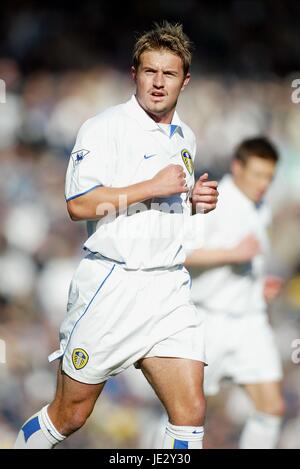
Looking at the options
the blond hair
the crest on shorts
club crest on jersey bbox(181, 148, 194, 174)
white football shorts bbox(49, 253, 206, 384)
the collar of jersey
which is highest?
the blond hair

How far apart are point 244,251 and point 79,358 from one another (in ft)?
5.90

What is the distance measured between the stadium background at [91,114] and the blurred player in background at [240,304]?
0.55m

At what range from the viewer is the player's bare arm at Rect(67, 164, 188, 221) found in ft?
10.3

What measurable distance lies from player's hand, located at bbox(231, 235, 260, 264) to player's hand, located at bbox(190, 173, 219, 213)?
1533 mm

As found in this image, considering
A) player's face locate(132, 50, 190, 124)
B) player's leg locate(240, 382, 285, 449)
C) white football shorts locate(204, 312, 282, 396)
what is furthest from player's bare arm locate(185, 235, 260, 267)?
player's face locate(132, 50, 190, 124)

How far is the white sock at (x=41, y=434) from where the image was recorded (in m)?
3.41

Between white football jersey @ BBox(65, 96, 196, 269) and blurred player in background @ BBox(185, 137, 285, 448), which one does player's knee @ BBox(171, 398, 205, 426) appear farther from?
blurred player in background @ BBox(185, 137, 285, 448)

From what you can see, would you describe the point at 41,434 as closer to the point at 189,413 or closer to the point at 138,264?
the point at 189,413

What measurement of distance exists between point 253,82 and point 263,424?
7.47 ft

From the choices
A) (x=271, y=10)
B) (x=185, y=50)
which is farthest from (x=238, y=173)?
(x=185, y=50)

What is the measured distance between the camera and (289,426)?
5605mm

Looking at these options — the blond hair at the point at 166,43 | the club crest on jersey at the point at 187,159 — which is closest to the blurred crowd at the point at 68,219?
the club crest on jersey at the point at 187,159

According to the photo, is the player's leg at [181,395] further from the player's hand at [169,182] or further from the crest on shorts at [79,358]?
the player's hand at [169,182]

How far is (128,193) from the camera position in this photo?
3.15 metres
